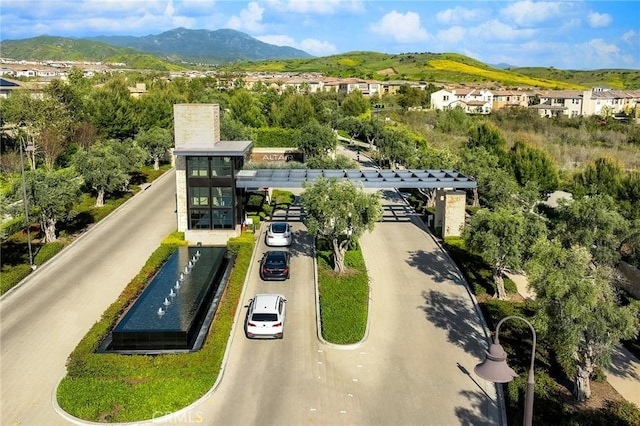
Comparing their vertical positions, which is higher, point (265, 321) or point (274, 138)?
point (274, 138)

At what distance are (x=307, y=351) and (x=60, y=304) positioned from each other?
35.1 ft

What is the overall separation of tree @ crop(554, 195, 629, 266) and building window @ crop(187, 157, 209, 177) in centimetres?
1746

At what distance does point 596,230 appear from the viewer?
79.8ft

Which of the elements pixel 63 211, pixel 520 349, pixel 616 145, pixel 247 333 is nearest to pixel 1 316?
pixel 63 211

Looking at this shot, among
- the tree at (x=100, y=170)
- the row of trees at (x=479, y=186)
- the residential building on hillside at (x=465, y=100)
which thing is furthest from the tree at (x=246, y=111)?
the residential building on hillside at (x=465, y=100)

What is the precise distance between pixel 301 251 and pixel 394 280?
17.9 ft

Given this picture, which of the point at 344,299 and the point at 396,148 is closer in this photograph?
the point at 344,299

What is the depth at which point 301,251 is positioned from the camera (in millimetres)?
27562

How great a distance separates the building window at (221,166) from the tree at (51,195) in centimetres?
717

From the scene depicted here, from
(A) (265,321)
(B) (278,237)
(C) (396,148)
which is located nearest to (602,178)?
(C) (396,148)

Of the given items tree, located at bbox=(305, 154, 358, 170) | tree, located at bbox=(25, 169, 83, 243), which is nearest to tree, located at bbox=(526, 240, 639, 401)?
tree, located at bbox=(25, 169, 83, 243)

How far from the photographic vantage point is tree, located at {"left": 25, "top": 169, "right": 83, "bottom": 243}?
2650 cm

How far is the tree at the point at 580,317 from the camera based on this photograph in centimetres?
1500

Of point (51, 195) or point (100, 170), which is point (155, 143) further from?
point (51, 195)
